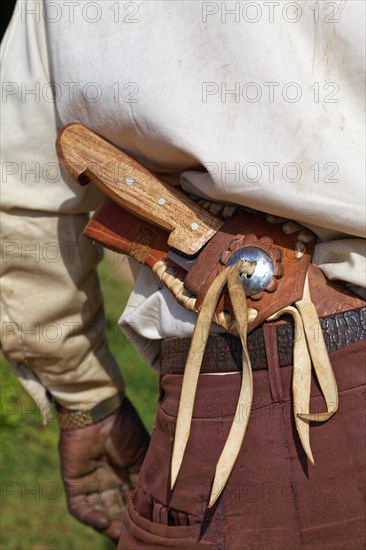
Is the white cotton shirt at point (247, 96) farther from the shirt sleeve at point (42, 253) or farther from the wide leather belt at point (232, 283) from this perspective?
the shirt sleeve at point (42, 253)

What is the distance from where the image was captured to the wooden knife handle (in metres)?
1.66

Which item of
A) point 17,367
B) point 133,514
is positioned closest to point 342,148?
point 133,514

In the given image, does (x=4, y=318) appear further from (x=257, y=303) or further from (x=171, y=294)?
(x=257, y=303)

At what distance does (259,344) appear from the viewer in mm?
1609

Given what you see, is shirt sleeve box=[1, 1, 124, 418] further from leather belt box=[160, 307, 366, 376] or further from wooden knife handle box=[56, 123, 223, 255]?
leather belt box=[160, 307, 366, 376]

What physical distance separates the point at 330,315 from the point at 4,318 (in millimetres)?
923

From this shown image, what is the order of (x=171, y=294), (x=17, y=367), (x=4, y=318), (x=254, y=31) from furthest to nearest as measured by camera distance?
(x=17, y=367) < (x=4, y=318) < (x=171, y=294) < (x=254, y=31)

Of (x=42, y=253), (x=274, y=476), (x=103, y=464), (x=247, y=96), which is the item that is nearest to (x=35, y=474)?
(x=103, y=464)

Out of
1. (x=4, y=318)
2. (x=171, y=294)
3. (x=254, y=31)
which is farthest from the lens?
(x=4, y=318)

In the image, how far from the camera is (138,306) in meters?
1.76

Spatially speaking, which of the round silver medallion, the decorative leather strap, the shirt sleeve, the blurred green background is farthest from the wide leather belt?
the blurred green background

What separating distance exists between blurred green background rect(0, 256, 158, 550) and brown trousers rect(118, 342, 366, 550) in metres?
1.61

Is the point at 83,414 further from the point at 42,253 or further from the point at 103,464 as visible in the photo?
the point at 42,253

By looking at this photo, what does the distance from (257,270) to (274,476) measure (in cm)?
37
